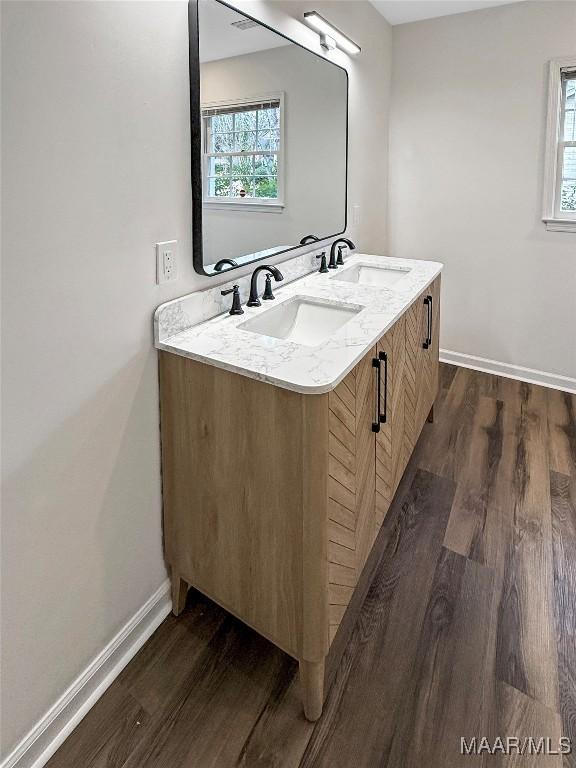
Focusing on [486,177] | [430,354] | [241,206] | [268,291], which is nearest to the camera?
[241,206]

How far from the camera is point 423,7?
129 inches

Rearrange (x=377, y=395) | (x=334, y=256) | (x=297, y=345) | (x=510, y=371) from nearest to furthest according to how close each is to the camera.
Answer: (x=297, y=345) → (x=377, y=395) → (x=334, y=256) → (x=510, y=371)

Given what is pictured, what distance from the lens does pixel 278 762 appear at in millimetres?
1321

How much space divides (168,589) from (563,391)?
9.60 ft

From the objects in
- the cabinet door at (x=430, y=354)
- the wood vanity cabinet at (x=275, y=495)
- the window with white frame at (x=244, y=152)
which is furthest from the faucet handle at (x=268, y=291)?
the cabinet door at (x=430, y=354)

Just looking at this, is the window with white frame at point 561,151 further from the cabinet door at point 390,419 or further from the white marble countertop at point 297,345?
the cabinet door at point 390,419

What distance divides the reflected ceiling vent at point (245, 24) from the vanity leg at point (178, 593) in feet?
5.92

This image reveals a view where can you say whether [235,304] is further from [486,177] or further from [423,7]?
[423,7]

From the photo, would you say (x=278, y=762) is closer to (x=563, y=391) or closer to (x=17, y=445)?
(x=17, y=445)

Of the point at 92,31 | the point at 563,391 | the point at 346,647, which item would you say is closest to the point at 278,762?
the point at 346,647

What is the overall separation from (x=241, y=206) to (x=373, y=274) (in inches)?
45.9

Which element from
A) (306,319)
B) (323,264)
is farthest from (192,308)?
(323,264)

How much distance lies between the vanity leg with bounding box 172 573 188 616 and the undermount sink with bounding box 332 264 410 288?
164cm

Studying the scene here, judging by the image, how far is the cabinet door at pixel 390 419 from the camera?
1772mm
